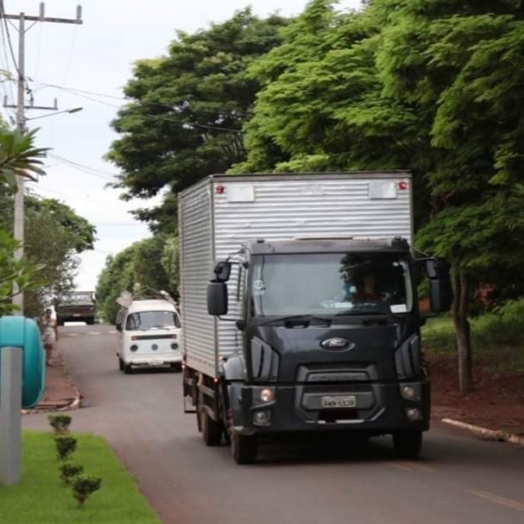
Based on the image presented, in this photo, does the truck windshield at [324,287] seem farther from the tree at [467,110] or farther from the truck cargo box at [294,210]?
the tree at [467,110]

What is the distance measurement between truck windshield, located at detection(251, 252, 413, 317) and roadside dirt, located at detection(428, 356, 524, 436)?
565cm

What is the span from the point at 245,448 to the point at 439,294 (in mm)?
3127

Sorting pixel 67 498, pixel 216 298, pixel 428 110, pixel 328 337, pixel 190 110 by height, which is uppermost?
pixel 190 110

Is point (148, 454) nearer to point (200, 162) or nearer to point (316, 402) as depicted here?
point (316, 402)

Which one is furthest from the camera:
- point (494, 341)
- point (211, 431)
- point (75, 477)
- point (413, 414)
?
point (494, 341)

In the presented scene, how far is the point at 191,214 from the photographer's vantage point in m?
18.7

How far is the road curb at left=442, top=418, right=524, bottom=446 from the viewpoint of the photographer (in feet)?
65.0

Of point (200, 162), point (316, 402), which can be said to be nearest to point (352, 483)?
point (316, 402)

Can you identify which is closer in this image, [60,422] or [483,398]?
[60,422]

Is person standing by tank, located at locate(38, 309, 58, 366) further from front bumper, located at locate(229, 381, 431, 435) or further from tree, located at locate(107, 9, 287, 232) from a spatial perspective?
front bumper, located at locate(229, 381, 431, 435)

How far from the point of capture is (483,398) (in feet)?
86.5

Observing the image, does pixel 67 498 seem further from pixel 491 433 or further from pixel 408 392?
pixel 491 433

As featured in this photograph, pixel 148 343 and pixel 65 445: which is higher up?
pixel 148 343

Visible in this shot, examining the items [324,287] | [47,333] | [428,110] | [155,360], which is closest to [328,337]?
[324,287]
